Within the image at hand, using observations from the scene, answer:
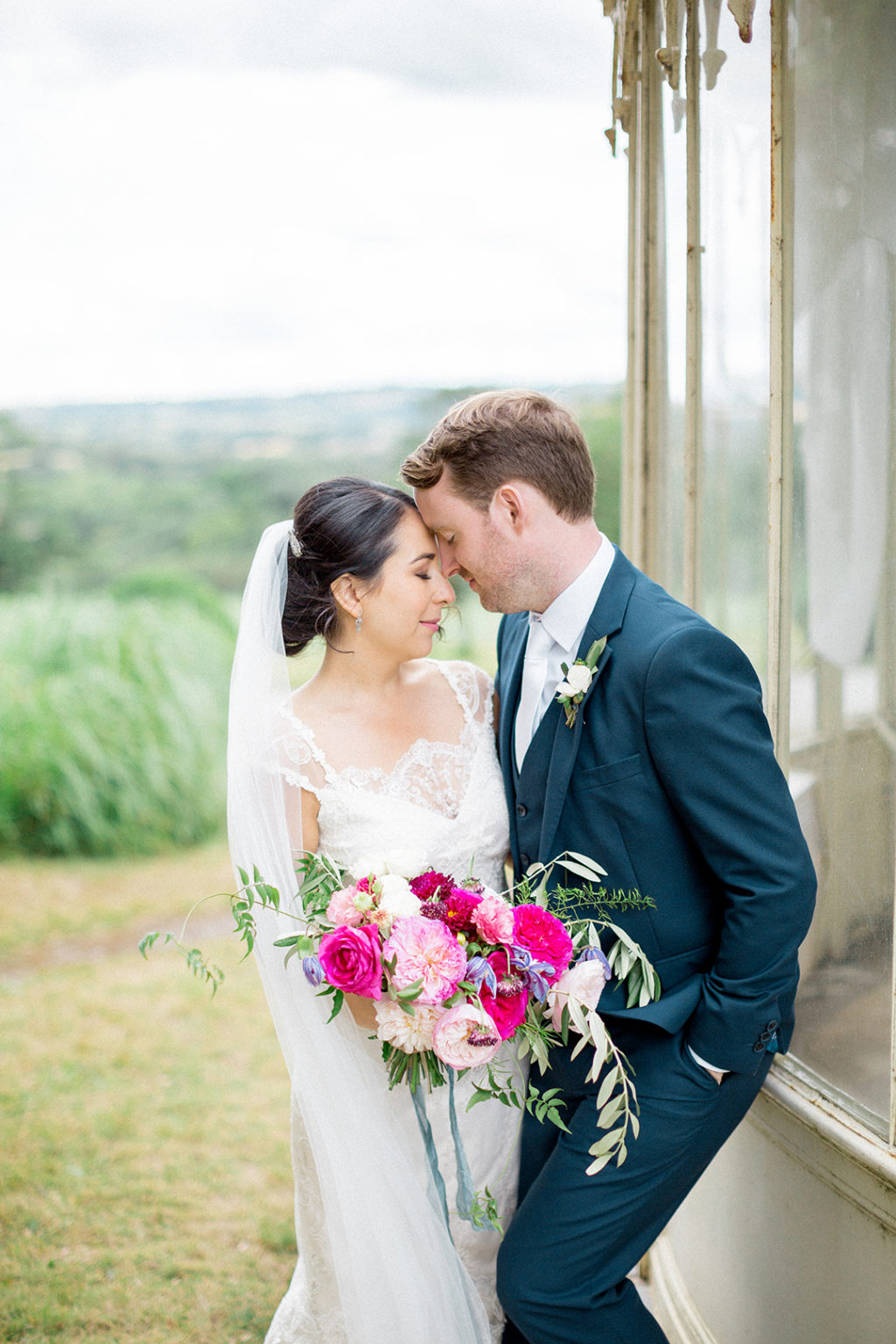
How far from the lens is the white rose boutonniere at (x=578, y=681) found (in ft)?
6.47

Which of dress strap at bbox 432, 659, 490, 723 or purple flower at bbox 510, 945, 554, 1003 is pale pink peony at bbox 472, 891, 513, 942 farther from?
dress strap at bbox 432, 659, 490, 723

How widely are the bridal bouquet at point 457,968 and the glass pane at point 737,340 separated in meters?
0.94

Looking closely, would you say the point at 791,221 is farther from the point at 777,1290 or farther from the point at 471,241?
the point at 471,241

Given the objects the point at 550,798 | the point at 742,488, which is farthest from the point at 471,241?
the point at 550,798

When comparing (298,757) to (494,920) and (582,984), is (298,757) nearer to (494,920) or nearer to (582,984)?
(494,920)

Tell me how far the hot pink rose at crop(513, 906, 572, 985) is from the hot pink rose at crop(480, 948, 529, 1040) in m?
0.04

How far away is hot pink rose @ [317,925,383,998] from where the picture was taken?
1.66 metres

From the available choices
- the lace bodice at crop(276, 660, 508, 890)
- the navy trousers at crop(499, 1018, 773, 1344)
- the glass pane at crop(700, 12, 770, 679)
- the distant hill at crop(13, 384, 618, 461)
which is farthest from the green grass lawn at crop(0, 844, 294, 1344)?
the distant hill at crop(13, 384, 618, 461)

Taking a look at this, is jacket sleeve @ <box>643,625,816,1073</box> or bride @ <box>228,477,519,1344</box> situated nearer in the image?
jacket sleeve @ <box>643,625,816,1073</box>

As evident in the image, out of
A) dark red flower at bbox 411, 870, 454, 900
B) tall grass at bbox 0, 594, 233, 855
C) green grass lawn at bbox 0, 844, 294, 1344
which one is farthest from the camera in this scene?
tall grass at bbox 0, 594, 233, 855

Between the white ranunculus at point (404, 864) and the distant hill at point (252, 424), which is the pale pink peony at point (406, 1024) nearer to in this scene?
the white ranunculus at point (404, 864)

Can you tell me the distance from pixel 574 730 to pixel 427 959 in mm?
580

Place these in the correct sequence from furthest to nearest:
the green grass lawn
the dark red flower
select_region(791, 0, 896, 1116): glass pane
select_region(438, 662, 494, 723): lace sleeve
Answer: the green grass lawn
select_region(438, 662, 494, 723): lace sleeve
select_region(791, 0, 896, 1116): glass pane
the dark red flower

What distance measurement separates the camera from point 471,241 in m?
9.31
